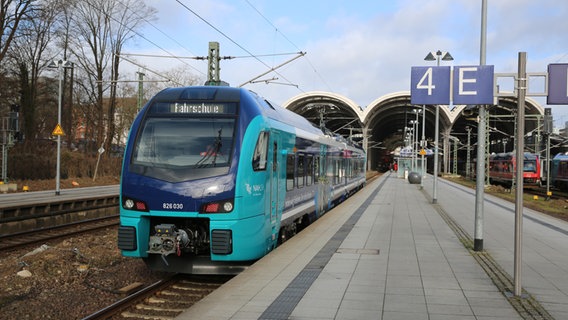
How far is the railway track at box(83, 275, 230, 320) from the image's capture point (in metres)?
6.34

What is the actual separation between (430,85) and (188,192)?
4.66 metres

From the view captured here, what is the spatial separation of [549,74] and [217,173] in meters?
4.84

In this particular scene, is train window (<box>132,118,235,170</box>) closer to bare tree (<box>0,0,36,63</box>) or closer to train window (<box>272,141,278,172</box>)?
train window (<box>272,141,278,172</box>)

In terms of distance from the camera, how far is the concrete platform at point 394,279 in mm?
5707

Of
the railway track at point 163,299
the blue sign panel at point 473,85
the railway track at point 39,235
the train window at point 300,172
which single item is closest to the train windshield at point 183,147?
the railway track at point 163,299

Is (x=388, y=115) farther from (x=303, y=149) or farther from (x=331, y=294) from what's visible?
(x=331, y=294)

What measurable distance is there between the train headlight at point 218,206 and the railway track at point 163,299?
4.28 ft

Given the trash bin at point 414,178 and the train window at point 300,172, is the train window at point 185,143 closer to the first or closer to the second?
the train window at point 300,172

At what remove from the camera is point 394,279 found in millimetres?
7273

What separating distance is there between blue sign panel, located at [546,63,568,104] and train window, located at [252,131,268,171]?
419 centimetres

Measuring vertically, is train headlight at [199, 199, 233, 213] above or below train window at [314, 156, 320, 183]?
below

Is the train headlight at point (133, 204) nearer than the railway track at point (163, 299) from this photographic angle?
No

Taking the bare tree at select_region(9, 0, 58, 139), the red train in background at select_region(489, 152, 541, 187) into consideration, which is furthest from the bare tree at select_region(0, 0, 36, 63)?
the red train in background at select_region(489, 152, 541, 187)

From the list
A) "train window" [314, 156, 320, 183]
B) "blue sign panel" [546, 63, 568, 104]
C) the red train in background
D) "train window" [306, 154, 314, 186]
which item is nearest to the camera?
"blue sign panel" [546, 63, 568, 104]
